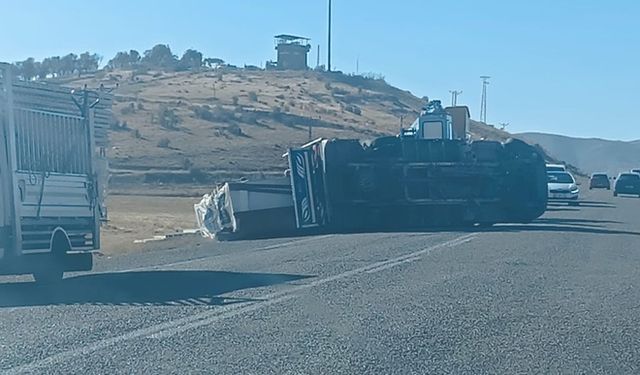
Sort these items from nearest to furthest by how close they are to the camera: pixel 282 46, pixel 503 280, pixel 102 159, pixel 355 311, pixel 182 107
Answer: pixel 355 311, pixel 503 280, pixel 102 159, pixel 182 107, pixel 282 46

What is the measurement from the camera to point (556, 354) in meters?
11.0

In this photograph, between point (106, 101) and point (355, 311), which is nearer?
point (355, 311)

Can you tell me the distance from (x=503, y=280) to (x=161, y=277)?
4978 millimetres

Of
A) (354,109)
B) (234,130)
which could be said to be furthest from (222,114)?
(354,109)

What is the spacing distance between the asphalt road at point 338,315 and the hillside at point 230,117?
43654 mm

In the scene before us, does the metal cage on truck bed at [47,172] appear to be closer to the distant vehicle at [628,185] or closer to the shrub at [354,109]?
the distant vehicle at [628,185]

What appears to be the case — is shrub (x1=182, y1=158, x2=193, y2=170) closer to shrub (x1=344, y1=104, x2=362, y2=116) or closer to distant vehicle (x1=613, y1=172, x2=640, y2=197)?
distant vehicle (x1=613, y1=172, x2=640, y2=197)

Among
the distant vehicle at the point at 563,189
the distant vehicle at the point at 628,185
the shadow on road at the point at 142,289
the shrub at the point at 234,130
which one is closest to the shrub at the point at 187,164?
the shrub at the point at 234,130

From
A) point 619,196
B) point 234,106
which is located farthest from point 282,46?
point 619,196

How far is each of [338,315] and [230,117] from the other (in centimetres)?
8700

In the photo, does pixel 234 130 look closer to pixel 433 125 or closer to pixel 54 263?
pixel 433 125

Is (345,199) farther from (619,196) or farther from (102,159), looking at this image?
(619,196)

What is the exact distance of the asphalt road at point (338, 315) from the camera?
10484 mm

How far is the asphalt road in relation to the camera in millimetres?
10484
